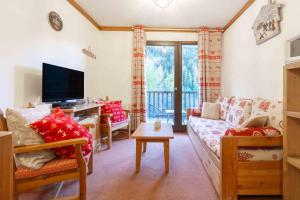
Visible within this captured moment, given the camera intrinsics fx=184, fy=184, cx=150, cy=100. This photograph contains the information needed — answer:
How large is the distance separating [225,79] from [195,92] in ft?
2.45

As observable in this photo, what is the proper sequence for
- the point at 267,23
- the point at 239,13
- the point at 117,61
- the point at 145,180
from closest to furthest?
the point at 145,180
the point at 267,23
the point at 239,13
the point at 117,61

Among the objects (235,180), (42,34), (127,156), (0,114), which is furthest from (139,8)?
(235,180)

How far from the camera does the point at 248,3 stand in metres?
2.98

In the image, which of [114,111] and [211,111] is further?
[211,111]

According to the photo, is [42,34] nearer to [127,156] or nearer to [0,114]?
[0,114]

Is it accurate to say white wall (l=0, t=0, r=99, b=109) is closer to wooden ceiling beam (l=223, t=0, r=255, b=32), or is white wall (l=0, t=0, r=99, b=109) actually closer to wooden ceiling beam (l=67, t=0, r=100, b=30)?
wooden ceiling beam (l=67, t=0, r=100, b=30)

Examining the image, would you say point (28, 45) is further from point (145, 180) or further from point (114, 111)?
point (145, 180)

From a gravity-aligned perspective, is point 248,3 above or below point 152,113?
above

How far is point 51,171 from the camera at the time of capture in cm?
140

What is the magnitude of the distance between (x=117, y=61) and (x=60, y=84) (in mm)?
1920

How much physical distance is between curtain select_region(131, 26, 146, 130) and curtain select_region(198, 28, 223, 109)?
4.27ft

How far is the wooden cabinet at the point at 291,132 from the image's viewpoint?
1.50 meters

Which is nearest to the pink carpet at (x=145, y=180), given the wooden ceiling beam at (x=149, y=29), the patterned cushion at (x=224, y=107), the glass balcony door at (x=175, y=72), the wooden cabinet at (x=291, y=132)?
the wooden cabinet at (x=291, y=132)

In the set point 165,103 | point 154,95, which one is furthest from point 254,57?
point 154,95
